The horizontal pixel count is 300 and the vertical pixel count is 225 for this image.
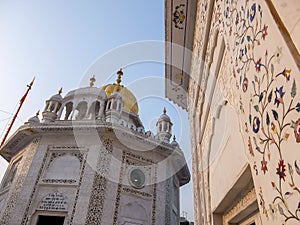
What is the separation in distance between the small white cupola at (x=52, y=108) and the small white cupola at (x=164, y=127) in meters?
4.53

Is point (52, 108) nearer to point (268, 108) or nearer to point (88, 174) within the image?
point (88, 174)

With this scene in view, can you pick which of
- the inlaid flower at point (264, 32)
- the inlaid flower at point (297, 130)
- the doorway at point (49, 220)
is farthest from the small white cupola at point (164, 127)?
the inlaid flower at point (297, 130)

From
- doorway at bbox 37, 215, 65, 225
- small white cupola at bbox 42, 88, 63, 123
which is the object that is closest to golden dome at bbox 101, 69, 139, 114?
small white cupola at bbox 42, 88, 63, 123

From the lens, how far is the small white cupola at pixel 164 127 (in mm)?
9766

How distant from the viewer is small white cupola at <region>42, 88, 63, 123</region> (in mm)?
9164

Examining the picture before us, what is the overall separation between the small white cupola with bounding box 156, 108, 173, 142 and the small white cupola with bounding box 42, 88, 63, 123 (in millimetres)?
4529

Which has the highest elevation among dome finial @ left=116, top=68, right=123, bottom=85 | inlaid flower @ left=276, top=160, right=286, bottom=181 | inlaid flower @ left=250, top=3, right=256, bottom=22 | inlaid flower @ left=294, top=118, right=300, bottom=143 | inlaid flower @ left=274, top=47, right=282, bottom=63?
dome finial @ left=116, top=68, right=123, bottom=85

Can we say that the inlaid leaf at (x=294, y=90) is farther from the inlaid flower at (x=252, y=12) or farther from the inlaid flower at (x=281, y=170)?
the inlaid flower at (x=252, y=12)

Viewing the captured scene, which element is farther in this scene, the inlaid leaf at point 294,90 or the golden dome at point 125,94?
the golden dome at point 125,94

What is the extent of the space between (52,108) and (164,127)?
505cm

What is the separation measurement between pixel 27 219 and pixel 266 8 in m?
8.07

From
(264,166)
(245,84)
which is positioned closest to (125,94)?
(245,84)

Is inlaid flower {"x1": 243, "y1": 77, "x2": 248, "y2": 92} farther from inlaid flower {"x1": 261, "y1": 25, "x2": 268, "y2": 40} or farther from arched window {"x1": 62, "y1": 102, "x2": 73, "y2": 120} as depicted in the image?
arched window {"x1": 62, "y1": 102, "x2": 73, "y2": 120}

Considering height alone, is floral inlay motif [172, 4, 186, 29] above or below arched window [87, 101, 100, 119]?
below
